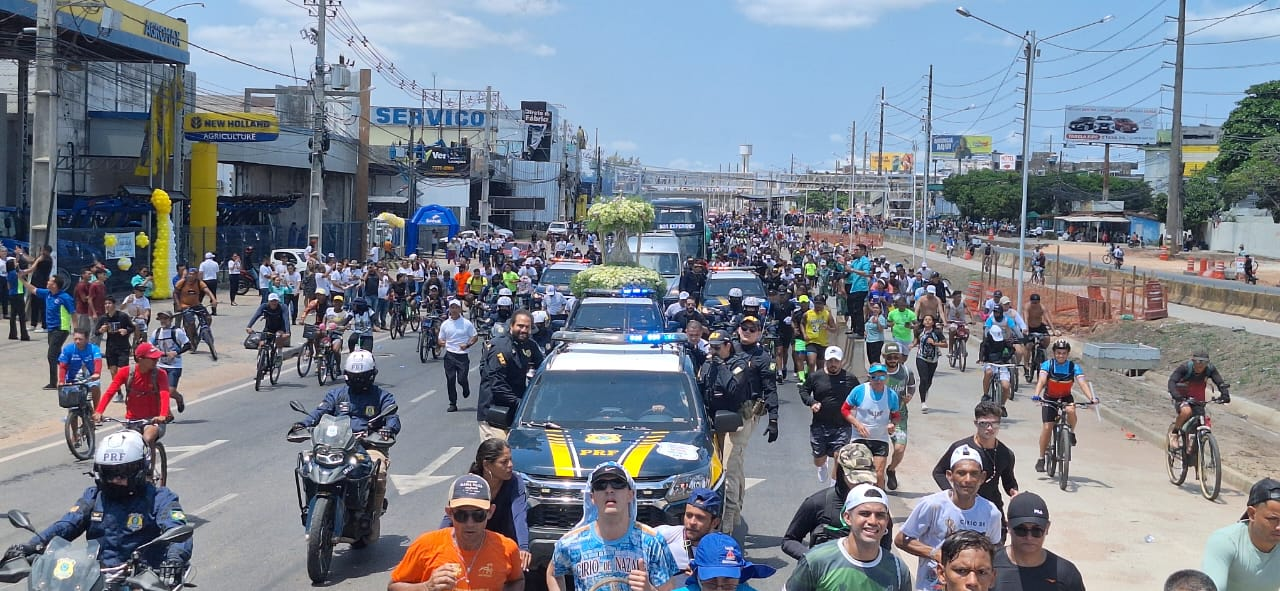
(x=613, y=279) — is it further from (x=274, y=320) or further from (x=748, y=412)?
(x=748, y=412)

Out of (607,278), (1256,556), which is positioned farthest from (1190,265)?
(1256,556)

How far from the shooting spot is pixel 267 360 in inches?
824

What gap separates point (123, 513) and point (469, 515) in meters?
2.22

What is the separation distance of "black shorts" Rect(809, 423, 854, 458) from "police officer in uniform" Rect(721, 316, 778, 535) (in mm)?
488

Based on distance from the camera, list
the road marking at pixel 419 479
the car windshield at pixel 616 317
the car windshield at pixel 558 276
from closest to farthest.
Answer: the road marking at pixel 419 479 < the car windshield at pixel 616 317 < the car windshield at pixel 558 276

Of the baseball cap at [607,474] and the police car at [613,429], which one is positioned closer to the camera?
the baseball cap at [607,474]

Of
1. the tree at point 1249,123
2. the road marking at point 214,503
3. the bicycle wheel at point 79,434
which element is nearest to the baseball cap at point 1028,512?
the road marking at point 214,503

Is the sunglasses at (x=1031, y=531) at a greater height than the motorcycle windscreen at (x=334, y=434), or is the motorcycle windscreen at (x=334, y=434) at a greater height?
the sunglasses at (x=1031, y=531)

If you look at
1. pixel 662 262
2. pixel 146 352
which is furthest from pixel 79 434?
pixel 662 262

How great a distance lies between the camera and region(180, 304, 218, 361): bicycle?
80.1ft

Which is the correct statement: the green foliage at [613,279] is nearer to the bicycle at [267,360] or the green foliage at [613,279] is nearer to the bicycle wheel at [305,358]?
the bicycle wheel at [305,358]

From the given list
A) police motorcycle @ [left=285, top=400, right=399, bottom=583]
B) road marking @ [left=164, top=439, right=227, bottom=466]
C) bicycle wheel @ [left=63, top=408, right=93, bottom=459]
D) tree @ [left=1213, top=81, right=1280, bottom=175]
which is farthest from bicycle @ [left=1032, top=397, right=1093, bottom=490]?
tree @ [left=1213, top=81, right=1280, bottom=175]

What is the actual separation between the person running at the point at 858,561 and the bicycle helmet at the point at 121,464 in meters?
3.47

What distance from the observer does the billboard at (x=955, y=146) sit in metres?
164
